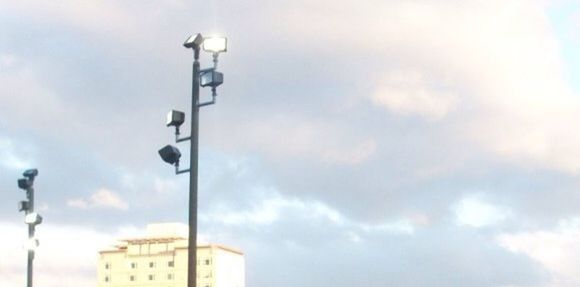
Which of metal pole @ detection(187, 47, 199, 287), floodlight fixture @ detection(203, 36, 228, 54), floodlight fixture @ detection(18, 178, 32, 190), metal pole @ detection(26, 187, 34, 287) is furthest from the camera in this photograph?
floodlight fixture @ detection(18, 178, 32, 190)

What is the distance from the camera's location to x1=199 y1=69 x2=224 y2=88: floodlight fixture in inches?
1029

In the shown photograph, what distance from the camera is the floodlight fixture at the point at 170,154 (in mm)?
26531

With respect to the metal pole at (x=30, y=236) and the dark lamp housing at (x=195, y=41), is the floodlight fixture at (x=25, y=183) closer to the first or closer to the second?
the metal pole at (x=30, y=236)

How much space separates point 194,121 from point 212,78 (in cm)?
119

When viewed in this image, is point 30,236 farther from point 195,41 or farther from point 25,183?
point 195,41

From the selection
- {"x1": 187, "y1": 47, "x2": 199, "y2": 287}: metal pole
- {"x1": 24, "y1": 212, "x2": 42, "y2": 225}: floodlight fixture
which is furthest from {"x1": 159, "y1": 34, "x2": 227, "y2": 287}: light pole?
{"x1": 24, "y1": 212, "x2": 42, "y2": 225}: floodlight fixture

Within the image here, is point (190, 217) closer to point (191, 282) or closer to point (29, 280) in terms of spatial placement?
point (191, 282)

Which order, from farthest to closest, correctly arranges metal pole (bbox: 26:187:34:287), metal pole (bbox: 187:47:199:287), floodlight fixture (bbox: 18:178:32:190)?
floodlight fixture (bbox: 18:178:32:190)
metal pole (bbox: 26:187:34:287)
metal pole (bbox: 187:47:199:287)

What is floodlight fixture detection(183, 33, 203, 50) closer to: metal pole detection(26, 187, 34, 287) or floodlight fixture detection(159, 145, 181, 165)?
floodlight fixture detection(159, 145, 181, 165)

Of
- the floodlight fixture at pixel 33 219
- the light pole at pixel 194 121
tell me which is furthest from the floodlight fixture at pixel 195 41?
the floodlight fixture at pixel 33 219

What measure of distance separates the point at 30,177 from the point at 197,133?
1530cm

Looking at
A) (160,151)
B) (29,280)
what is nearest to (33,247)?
(29,280)

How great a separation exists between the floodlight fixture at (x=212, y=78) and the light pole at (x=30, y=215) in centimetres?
1511

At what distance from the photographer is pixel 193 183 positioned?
1030 inches
